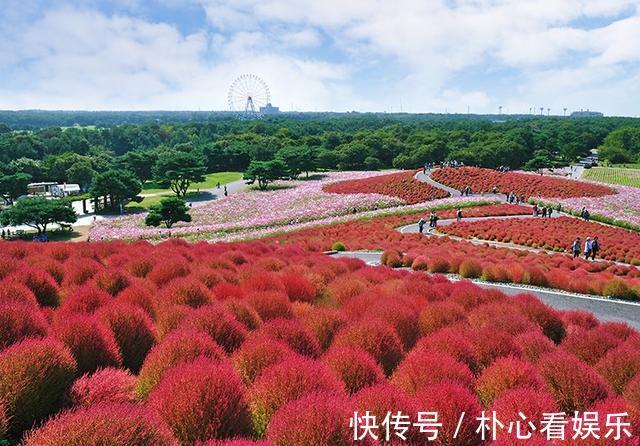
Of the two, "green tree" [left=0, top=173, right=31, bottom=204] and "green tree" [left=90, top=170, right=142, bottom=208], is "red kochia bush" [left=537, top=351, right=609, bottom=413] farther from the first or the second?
"green tree" [left=0, top=173, right=31, bottom=204]

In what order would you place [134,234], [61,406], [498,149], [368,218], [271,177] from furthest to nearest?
[498,149] → [271,177] → [368,218] → [134,234] → [61,406]

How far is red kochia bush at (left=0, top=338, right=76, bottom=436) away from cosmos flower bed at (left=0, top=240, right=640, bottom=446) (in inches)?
0.6

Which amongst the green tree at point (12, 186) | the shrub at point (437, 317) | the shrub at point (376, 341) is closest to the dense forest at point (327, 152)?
the green tree at point (12, 186)

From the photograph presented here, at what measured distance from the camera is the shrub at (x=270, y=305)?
8453mm

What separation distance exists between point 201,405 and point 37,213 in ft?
169

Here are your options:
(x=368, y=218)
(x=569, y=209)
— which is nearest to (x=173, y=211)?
(x=368, y=218)

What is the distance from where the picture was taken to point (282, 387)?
496 centimetres

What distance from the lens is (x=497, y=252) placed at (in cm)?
2734

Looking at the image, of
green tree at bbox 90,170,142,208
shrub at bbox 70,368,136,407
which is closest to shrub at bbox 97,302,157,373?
shrub at bbox 70,368,136,407

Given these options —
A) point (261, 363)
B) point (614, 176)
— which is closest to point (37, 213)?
point (261, 363)

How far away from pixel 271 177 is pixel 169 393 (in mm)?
73058

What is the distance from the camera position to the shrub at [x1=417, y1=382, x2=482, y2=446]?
A: 483 cm

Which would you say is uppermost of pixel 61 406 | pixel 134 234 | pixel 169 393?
pixel 169 393

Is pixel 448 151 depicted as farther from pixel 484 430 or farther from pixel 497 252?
pixel 484 430
